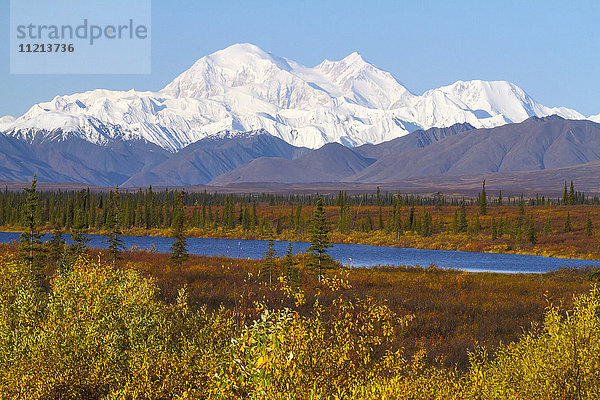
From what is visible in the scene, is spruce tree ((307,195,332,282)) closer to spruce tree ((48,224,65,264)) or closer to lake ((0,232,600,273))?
spruce tree ((48,224,65,264))

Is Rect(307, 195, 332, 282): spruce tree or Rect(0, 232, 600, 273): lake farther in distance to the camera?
Rect(0, 232, 600, 273): lake

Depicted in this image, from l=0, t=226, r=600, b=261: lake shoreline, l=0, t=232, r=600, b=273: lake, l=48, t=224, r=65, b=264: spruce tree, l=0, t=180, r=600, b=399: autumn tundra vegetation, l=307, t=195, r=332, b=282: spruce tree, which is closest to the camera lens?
l=0, t=180, r=600, b=399: autumn tundra vegetation

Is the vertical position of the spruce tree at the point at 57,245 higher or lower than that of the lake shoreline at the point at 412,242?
higher

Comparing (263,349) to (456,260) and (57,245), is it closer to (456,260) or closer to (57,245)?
(57,245)

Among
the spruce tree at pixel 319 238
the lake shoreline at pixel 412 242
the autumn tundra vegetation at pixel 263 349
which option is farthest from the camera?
the lake shoreline at pixel 412 242

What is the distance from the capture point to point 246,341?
849 centimetres

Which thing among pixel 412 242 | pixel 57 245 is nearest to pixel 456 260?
pixel 412 242

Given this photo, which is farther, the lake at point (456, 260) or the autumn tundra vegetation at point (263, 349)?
the lake at point (456, 260)

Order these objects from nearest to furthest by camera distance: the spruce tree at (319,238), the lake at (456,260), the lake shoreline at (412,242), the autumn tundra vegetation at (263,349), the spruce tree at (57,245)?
the autumn tundra vegetation at (263,349) → the spruce tree at (319,238) → the spruce tree at (57,245) → the lake at (456,260) → the lake shoreline at (412,242)

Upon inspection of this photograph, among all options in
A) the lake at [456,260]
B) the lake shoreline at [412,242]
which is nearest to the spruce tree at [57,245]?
the lake at [456,260]

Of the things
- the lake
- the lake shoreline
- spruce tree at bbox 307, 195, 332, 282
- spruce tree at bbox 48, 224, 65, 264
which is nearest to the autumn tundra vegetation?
spruce tree at bbox 307, 195, 332, 282

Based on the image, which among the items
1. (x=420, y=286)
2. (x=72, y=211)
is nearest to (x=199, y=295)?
(x=420, y=286)

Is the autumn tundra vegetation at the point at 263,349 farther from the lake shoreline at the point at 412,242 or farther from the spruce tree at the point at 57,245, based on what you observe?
the lake shoreline at the point at 412,242

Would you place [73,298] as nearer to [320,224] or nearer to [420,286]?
[320,224]
